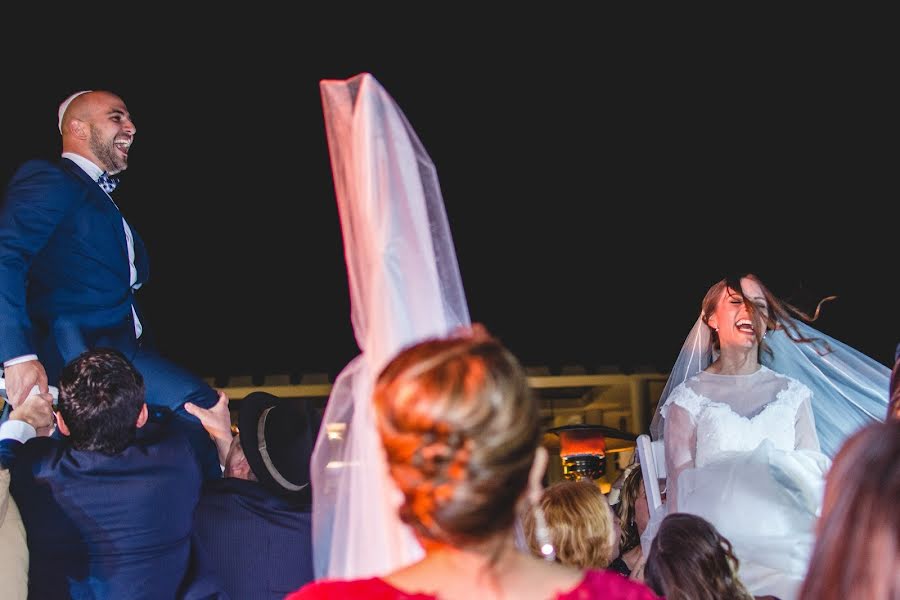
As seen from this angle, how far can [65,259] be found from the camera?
3.36 m

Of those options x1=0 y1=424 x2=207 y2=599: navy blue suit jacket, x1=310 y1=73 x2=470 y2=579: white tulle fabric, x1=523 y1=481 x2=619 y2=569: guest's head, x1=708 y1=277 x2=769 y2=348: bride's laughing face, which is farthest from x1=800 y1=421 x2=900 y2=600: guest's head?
x1=708 y1=277 x2=769 y2=348: bride's laughing face

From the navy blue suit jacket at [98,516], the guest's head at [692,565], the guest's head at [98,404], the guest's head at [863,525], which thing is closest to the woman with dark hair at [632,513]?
the guest's head at [692,565]

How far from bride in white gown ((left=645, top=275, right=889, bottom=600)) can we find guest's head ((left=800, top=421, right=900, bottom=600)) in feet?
6.97

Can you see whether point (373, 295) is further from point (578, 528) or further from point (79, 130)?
point (79, 130)

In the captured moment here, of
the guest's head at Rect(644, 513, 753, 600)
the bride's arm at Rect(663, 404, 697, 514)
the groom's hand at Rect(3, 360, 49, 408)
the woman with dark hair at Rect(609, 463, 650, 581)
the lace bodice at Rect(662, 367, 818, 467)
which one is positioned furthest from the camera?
the woman with dark hair at Rect(609, 463, 650, 581)

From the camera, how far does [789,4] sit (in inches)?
274

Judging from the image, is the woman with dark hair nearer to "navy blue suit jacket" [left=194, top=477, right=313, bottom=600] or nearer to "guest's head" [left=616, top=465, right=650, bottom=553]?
"guest's head" [left=616, top=465, right=650, bottom=553]

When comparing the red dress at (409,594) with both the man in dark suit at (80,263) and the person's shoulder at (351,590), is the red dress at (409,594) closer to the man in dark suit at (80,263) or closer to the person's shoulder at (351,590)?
the person's shoulder at (351,590)

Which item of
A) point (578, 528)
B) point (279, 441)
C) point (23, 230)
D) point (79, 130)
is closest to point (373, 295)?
point (279, 441)

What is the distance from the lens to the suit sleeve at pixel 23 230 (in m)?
3.06

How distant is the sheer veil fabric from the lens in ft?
12.5

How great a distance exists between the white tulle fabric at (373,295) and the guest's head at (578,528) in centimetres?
106

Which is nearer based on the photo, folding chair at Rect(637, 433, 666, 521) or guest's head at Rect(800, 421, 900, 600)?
guest's head at Rect(800, 421, 900, 600)

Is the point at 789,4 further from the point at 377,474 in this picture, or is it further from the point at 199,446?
the point at 377,474
